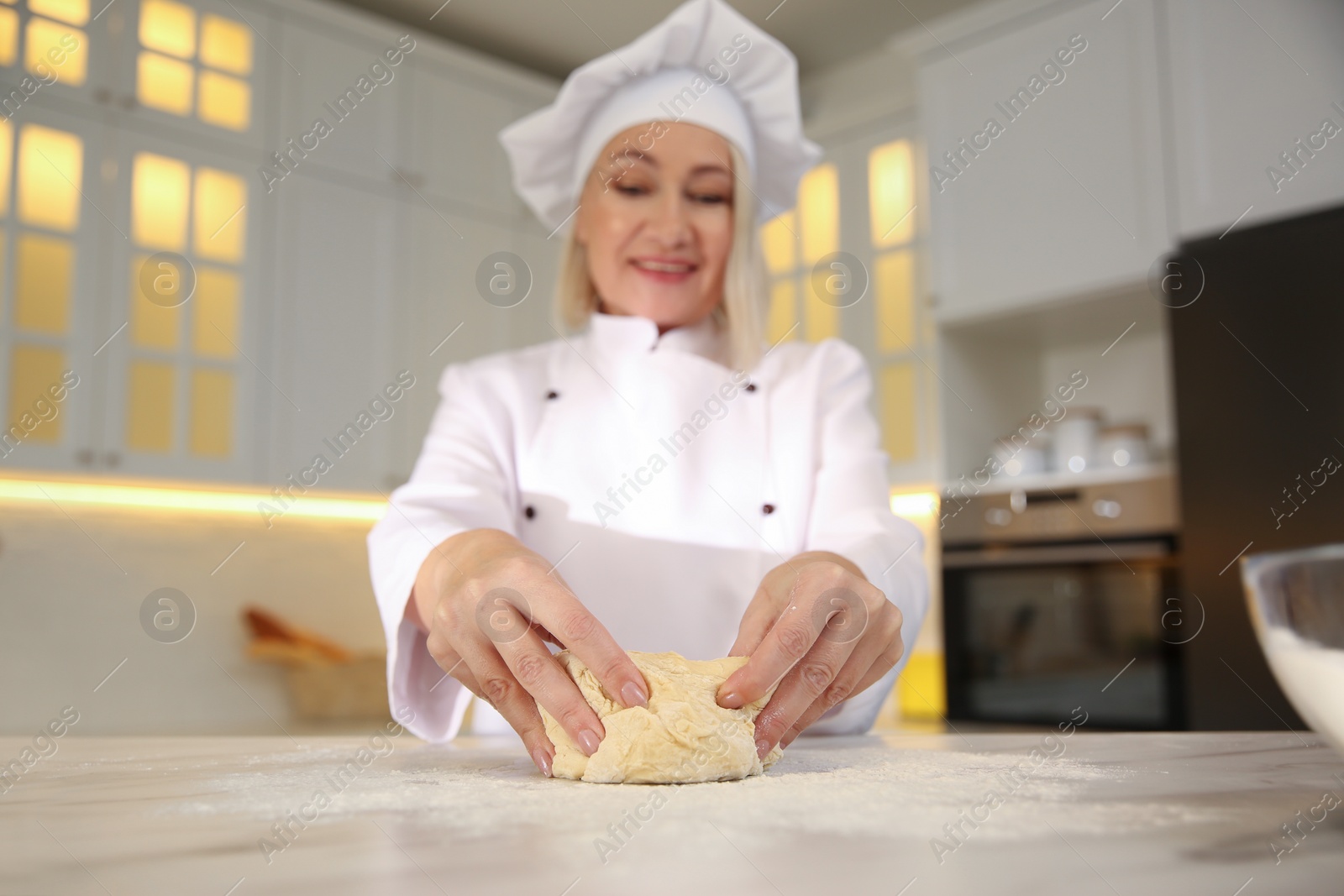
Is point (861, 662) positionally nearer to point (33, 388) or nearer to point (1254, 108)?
point (1254, 108)

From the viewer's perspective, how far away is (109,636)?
2.45 m

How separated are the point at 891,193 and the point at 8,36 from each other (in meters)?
2.23

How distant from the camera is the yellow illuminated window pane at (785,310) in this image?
317 cm

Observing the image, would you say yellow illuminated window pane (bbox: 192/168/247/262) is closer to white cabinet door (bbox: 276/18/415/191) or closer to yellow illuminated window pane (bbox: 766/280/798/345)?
white cabinet door (bbox: 276/18/415/191)

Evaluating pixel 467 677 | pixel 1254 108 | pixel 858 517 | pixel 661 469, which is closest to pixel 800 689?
pixel 467 677

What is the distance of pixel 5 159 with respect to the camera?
2.21 meters

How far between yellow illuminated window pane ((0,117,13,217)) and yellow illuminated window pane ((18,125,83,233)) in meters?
0.02

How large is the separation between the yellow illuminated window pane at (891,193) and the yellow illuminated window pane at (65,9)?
2064 mm

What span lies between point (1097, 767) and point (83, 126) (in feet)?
8.30

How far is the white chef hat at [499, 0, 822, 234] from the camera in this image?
119 centimetres

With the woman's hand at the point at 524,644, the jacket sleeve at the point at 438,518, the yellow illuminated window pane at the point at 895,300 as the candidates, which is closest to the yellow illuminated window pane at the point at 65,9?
the jacket sleeve at the point at 438,518

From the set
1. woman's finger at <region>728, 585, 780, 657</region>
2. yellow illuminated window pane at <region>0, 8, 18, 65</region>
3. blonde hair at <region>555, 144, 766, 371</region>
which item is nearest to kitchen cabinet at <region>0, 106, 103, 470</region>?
yellow illuminated window pane at <region>0, 8, 18, 65</region>

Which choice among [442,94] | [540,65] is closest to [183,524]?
[442,94]

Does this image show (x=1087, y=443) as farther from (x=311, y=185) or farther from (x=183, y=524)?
(x=183, y=524)
